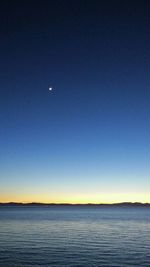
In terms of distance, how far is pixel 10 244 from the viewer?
74.8 metres

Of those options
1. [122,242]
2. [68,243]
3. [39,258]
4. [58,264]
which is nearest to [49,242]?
[68,243]

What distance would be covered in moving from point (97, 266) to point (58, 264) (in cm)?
554

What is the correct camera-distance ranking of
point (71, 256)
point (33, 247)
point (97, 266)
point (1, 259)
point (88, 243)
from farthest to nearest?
point (88, 243)
point (33, 247)
point (71, 256)
point (1, 259)
point (97, 266)

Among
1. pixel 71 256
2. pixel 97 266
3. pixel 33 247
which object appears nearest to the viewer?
pixel 97 266

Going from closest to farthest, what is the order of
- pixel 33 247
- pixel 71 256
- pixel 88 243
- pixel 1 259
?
pixel 1 259 → pixel 71 256 → pixel 33 247 → pixel 88 243

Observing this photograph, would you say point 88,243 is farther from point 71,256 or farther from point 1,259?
point 1,259

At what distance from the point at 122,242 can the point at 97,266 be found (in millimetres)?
28148

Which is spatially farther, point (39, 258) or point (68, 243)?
point (68, 243)

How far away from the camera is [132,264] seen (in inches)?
2132

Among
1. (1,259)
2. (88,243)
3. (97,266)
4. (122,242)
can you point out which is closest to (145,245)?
(122,242)

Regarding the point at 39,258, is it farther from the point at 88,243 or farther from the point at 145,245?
the point at 145,245

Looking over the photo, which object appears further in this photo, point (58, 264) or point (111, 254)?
point (111, 254)

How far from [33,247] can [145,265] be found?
24932 millimetres

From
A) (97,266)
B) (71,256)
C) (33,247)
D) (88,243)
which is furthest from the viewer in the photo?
(88,243)
